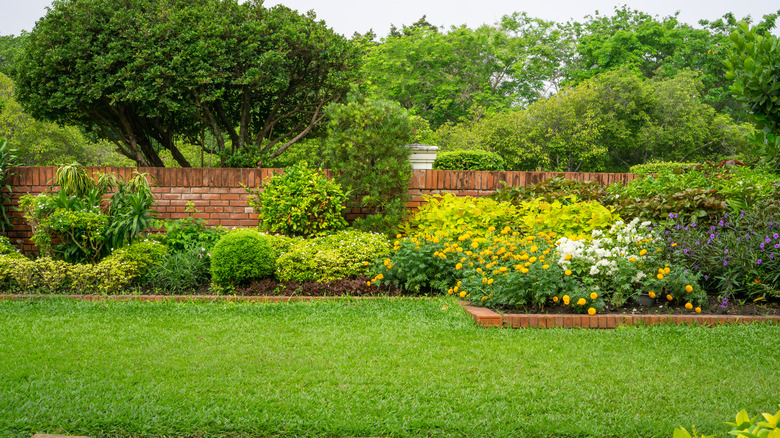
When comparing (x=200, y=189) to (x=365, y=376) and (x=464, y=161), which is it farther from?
(x=464, y=161)

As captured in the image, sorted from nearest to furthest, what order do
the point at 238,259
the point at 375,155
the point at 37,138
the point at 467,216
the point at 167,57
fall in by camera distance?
the point at 238,259 < the point at 467,216 < the point at 375,155 < the point at 167,57 < the point at 37,138

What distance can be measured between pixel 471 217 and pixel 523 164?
52.6 ft

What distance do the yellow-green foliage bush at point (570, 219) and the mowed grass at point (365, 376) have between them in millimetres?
2100

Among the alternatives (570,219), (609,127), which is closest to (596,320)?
(570,219)

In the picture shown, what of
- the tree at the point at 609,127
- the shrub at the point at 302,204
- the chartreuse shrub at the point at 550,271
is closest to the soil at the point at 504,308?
→ the chartreuse shrub at the point at 550,271

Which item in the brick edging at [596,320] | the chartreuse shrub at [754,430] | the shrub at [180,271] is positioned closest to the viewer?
the chartreuse shrub at [754,430]

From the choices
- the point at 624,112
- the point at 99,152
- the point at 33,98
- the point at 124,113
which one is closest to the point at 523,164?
the point at 624,112

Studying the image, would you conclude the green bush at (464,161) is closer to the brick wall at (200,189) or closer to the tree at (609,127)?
the brick wall at (200,189)

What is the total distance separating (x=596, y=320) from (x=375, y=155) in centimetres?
388

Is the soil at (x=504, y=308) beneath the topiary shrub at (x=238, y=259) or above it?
beneath

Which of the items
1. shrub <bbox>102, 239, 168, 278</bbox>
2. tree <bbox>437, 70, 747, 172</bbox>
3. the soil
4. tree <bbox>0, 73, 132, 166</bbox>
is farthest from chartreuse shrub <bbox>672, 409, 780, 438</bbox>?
tree <bbox>0, 73, 132, 166</bbox>

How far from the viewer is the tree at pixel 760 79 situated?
7.86 feet

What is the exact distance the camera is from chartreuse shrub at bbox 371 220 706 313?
5227mm

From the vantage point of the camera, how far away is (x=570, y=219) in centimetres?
696
